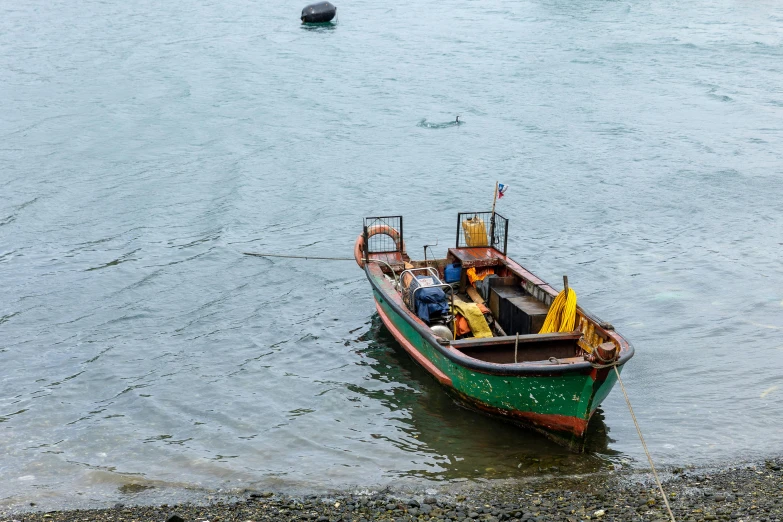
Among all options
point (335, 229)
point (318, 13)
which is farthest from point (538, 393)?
point (318, 13)

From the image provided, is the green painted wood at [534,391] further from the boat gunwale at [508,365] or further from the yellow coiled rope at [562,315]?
the yellow coiled rope at [562,315]

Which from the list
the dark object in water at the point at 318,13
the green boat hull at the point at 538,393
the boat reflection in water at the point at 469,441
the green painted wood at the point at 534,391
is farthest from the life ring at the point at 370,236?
the dark object in water at the point at 318,13

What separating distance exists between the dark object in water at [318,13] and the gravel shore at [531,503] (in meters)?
47.2

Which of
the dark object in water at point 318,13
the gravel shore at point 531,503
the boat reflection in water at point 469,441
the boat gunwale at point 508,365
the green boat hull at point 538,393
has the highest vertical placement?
the dark object in water at point 318,13

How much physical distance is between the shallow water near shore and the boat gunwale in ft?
4.56

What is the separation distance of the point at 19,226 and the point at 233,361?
11.5 metres

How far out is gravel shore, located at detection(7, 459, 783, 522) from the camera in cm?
1065

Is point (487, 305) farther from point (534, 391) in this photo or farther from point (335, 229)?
point (335, 229)

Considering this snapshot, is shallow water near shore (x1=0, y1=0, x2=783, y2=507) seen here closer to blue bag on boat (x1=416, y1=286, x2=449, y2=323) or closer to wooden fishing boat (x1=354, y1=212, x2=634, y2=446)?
wooden fishing boat (x1=354, y1=212, x2=634, y2=446)

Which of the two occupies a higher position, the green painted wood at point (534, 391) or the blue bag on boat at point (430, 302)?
the blue bag on boat at point (430, 302)

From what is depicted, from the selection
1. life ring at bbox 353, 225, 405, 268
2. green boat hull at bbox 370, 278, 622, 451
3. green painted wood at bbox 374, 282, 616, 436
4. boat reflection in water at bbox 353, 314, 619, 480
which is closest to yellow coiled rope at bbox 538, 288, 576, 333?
green boat hull at bbox 370, 278, 622, 451

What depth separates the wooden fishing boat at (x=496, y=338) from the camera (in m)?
12.5

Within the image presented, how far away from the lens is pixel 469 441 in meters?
13.5

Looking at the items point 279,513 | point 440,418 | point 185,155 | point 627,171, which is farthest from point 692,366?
point 185,155
